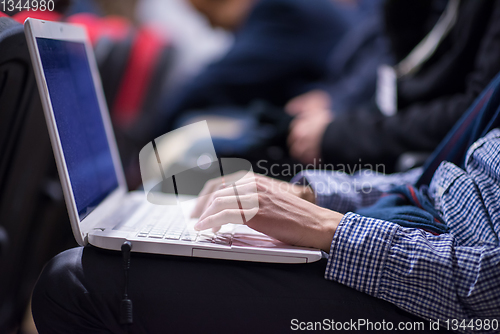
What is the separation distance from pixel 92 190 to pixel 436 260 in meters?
0.52

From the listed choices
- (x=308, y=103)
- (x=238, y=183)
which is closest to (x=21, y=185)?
(x=238, y=183)

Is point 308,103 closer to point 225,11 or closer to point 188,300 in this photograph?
point 225,11

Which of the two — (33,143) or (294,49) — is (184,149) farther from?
(294,49)

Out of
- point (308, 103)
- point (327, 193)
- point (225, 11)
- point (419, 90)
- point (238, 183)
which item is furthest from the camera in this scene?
point (225, 11)

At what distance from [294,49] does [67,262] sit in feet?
4.62

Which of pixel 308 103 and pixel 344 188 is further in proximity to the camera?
pixel 308 103

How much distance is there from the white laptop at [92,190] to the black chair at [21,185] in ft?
0.17

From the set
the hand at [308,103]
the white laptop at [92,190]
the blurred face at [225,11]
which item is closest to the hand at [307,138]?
the hand at [308,103]

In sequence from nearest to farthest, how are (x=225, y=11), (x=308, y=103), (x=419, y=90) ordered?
(x=419, y=90)
(x=308, y=103)
(x=225, y=11)

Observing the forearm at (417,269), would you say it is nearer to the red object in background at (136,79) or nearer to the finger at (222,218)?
the finger at (222,218)

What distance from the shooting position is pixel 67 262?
1.66ft

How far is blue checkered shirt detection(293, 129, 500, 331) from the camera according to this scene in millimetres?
464

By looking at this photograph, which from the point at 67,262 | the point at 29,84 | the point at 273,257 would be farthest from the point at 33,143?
the point at 273,257

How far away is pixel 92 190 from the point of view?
622 mm
